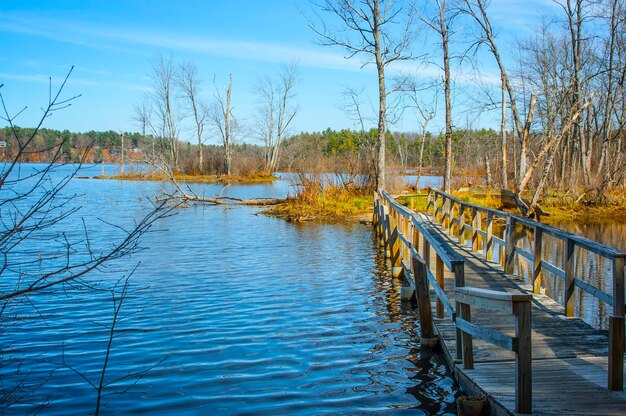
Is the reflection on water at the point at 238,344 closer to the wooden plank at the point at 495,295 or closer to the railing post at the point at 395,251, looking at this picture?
the railing post at the point at 395,251

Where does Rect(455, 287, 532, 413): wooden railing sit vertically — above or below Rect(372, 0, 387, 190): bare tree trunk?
below

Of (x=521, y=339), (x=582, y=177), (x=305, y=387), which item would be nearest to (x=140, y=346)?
(x=305, y=387)

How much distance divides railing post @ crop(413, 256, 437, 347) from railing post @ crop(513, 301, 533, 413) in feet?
10.8

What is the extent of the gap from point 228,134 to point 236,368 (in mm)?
55322

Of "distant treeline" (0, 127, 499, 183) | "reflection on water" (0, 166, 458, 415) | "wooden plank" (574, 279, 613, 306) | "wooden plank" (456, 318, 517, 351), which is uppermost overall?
"distant treeline" (0, 127, 499, 183)

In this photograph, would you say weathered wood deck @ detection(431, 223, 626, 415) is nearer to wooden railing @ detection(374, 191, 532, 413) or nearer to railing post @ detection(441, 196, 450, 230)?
wooden railing @ detection(374, 191, 532, 413)

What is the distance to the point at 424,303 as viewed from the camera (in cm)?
803

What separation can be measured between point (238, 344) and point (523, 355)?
16.4 ft

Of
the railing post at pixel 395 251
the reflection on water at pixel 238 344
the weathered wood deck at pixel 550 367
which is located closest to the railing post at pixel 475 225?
the railing post at pixel 395 251

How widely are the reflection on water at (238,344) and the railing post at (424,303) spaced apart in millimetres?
232

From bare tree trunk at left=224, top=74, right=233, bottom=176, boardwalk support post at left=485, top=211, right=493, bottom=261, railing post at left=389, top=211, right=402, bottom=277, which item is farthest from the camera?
bare tree trunk at left=224, top=74, right=233, bottom=176

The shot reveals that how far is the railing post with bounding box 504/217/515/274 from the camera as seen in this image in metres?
11.0

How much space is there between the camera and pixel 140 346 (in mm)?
8594

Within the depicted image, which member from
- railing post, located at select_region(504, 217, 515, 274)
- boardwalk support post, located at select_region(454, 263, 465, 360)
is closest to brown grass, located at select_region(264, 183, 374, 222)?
railing post, located at select_region(504, 217, 515, 274)
